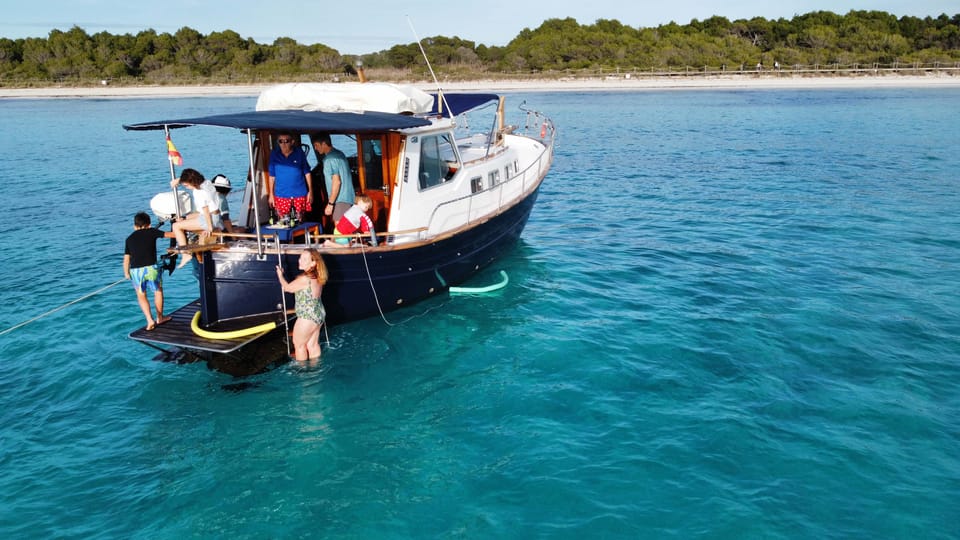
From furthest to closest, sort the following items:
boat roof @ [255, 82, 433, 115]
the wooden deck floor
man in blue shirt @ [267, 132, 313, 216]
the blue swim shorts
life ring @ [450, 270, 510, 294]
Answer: life ring @ [450, 270, 510, 294], boat roof @ [255, 82, 433, 115], man in blue shirt @ [267, 132, 313, 216], the blue swim shorts, the wooden deck floor

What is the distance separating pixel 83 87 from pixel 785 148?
81.0 meters

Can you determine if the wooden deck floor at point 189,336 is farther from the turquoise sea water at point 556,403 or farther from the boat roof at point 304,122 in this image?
the boat roof at point 304,122

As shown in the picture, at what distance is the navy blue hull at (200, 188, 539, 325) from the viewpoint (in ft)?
30.3

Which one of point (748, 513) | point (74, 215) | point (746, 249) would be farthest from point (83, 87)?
point (748, 513)

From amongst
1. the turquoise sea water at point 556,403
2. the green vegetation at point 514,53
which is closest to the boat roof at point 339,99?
the turquoise sea water at point 556,403

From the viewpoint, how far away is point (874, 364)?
32.0 ft

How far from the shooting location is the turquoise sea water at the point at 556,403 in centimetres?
682

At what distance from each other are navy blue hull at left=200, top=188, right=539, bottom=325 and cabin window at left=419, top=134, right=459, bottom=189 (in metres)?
1.13

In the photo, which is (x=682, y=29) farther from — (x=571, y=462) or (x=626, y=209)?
(x=571, y=462)

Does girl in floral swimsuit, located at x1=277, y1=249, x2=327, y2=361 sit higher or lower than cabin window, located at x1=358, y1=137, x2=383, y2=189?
lower

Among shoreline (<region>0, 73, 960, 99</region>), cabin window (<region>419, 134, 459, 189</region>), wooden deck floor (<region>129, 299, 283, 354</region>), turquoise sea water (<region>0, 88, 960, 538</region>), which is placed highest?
shoreline (<region>0, 73, 960, 99</region>)

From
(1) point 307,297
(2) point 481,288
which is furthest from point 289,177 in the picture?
(2) point 481,288

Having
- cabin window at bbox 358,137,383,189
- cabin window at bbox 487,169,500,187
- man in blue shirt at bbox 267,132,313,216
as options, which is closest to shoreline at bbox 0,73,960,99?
cabin window at bbox 487,169,500,187

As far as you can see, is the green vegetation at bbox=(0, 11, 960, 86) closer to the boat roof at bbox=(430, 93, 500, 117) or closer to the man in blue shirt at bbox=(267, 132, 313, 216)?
the boat roof at bbox=(430, 93, 500, 117)
